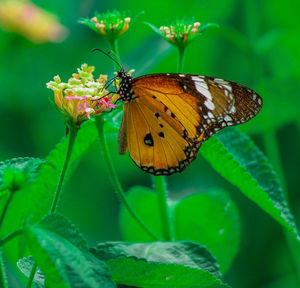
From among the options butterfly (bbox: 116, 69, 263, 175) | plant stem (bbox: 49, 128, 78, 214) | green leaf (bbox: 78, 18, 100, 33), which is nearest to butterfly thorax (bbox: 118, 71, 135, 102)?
butterfly (bbox: 116, 69, 263, 175)

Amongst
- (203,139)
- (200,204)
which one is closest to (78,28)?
(200,204)

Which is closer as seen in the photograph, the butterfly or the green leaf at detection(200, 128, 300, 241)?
the green leaf at detection(200, 128, 300, 241)

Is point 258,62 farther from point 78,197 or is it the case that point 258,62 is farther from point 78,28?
point 78,28

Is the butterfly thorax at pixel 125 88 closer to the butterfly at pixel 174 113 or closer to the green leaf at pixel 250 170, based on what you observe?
the butterfly at pixel 174 113

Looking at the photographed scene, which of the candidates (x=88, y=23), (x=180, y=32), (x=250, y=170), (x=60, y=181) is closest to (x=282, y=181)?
(x=250, y=170)

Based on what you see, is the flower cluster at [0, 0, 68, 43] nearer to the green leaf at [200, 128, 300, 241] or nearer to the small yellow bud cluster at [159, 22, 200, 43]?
the small yellow bud cluster at [159, 22, 200, 43]

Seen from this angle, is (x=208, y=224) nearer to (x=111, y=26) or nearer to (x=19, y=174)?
(x=111, y=26)
